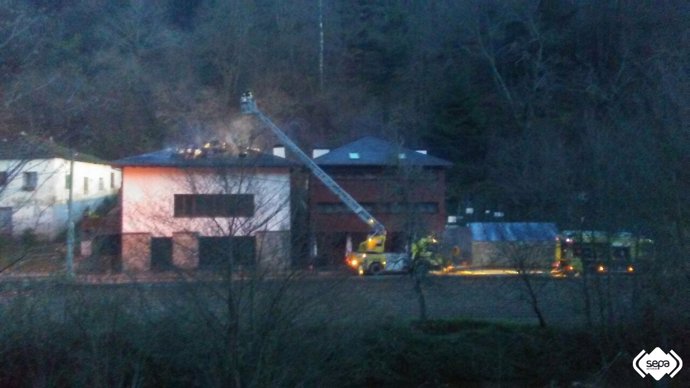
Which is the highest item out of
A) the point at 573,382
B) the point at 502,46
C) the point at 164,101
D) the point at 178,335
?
the point at 502,46

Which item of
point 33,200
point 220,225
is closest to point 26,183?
point 33,200

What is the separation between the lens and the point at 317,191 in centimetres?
3278

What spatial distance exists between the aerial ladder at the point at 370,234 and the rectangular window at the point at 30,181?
8.18 m

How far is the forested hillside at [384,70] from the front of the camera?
38969mm

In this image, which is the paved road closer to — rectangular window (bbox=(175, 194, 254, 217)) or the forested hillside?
rectangular window (bbox=(175, 194, 254, 217))

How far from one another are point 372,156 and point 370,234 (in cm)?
701

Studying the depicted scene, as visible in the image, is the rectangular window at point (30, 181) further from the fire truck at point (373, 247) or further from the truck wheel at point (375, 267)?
the truck wheel at point (375, 267)

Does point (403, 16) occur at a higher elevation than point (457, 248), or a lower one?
higher

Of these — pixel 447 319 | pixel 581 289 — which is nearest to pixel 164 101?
pixel 447 319

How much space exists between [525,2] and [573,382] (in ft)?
97.7

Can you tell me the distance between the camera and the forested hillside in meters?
39.0

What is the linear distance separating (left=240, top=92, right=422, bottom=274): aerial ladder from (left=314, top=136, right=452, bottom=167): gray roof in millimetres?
1665

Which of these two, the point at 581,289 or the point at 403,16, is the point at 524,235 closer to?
the point at 581,289

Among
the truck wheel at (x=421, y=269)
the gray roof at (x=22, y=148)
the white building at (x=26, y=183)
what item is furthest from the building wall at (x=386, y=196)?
the gray roof at (x=22, y=148)
